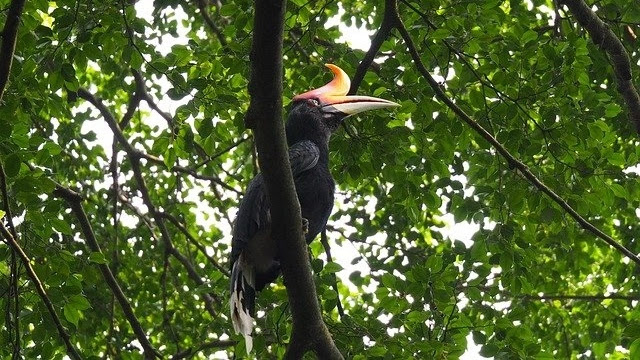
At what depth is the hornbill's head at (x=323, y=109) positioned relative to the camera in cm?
516

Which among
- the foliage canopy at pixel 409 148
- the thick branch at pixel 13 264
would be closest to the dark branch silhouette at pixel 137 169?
the foliage canopy at pixel 409 148

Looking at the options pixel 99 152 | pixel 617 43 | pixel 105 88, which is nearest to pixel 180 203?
pixel 99 152

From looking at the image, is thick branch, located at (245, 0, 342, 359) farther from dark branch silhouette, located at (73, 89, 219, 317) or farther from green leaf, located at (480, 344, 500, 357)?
dark branch silhouette, located at (73, 89, 219, 317)

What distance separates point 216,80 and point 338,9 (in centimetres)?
268

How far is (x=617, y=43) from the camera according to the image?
4.92 meters

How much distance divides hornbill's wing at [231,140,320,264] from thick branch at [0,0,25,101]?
131 cm

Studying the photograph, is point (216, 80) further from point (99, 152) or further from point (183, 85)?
point (99, 152)

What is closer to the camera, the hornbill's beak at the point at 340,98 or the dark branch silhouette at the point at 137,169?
the hornbill's beak at the point at 340,98

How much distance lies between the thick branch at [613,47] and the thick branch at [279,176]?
2.13 m

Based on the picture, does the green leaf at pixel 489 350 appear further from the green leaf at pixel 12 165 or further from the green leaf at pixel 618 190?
the green leaf at pixel 12 165

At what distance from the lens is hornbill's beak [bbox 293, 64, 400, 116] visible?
197 inches

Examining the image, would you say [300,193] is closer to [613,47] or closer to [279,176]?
[279,176]

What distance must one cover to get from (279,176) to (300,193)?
1.39 meters

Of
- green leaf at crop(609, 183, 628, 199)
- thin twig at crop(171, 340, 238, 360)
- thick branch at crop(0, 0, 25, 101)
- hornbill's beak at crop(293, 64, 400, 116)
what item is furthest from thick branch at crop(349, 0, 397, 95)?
thick branch at crop(0, 0, 25, 101)
